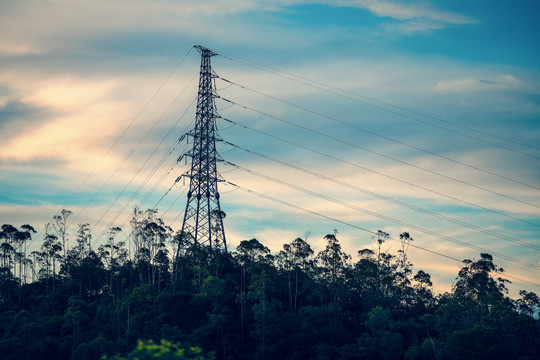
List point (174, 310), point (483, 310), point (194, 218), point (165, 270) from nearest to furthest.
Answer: point (194, 218), point (174, 310), point (483, 310), point (165, 270)

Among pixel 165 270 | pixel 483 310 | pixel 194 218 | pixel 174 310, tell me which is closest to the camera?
pixel 194 218

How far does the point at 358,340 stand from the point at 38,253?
212 ft

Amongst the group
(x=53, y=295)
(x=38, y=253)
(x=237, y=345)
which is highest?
(x=38, y=253)

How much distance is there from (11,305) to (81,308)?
17960 mm

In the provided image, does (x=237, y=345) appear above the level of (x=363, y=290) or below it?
below

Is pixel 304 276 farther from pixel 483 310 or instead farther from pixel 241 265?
pixel 483 310

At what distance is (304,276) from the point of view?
3625 inches

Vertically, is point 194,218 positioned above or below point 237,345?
above

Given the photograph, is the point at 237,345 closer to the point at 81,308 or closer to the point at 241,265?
the point at 241,265

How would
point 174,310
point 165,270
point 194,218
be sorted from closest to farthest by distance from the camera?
point 194,218 < point 174,310 < point 165,270

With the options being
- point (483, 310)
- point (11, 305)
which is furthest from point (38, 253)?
point (483, 310)

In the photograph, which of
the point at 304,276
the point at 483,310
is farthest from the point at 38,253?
the point at 483,310

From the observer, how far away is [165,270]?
317 feet

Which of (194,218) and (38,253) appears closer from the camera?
(194,218)
